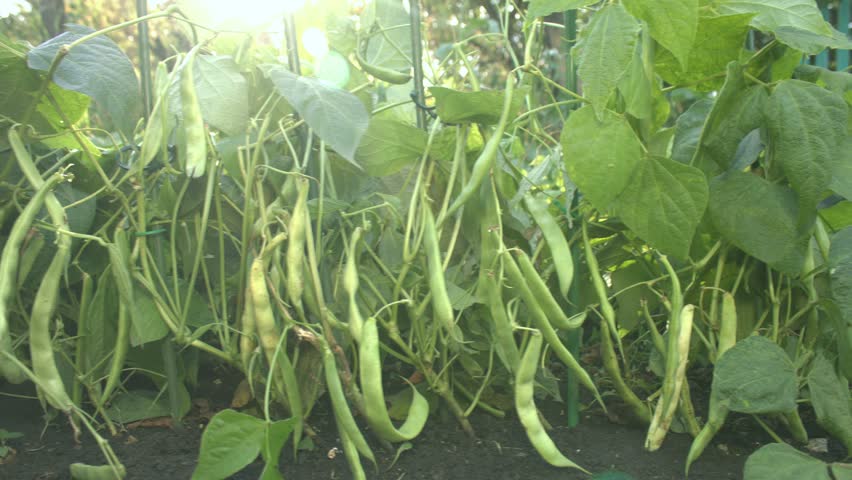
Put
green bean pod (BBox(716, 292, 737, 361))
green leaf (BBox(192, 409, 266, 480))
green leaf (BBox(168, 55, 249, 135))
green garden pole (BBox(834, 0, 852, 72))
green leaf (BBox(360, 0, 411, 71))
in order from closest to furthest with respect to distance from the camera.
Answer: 1. green leaf (BBox(192, 409, 266, 480))
2. green leaf (BBox(168, 55, 249, 135))
3. green bean pod (BBox(716, 292, 737, 361))
4. green leaf (BBox(360, 0, 411, 71))
5. green garden pole (BBox(834, 0, 852, 72))

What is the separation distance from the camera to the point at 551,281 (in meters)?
1.15

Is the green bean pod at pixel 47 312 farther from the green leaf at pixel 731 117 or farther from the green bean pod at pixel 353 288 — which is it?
the green leaf at pixel 731 117

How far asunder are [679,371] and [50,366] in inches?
31.9

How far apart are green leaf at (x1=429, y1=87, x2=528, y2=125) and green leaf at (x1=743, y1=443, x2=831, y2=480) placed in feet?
1.71

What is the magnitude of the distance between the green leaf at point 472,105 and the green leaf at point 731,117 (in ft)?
0.94

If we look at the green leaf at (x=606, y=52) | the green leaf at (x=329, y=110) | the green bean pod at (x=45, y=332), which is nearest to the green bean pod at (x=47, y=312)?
the green bean pod at (x=45, y=332)

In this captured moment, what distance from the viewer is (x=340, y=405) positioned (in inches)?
35.0

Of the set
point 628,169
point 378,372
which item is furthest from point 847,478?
point 378,372

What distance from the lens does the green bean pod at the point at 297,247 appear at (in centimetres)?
90

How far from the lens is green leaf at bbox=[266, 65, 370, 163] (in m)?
0.83

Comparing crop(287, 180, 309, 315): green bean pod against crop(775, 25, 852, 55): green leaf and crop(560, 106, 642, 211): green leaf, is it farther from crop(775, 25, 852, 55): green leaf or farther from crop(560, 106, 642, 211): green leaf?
crop(775, 25, 852, 55): green leaf

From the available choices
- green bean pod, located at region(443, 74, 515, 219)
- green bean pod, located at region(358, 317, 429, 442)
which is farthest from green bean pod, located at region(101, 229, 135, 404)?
green bean pod, located at region(443, 74, 515, 219)

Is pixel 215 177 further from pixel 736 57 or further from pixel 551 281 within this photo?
pixel 736 57

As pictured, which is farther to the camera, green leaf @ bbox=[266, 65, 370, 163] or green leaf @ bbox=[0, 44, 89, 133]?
green leaf @ bbox=[0, 44, 89, 133]
